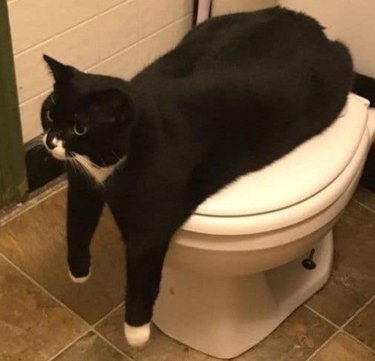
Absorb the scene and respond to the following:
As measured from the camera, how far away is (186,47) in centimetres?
123

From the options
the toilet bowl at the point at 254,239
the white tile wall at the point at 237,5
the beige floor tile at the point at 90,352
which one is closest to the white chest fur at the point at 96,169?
the toilet bowl at the point at 254,239

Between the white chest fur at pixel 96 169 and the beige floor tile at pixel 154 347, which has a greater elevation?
the white chest fur at pixel 96 169

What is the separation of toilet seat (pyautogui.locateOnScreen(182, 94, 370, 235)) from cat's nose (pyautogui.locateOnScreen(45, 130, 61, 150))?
0.73ft

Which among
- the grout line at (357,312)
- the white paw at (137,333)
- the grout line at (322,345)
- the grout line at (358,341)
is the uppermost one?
the white paw at (137,333)

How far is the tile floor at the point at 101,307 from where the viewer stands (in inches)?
53.6

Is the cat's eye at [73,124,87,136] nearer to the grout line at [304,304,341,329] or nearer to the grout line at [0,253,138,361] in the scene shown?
the grout line at [0,253,138,361]

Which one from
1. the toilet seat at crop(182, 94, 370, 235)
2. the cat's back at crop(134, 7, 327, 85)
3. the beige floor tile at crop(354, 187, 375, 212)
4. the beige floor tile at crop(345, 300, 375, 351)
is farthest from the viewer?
the beige floor tile at crop(354, 187, 375, 212)

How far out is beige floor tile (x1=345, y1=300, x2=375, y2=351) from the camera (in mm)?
1407

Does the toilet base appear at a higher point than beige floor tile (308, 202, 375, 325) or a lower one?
higher

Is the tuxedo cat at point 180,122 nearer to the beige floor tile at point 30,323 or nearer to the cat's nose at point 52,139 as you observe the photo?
the cat's nose at point 52,139

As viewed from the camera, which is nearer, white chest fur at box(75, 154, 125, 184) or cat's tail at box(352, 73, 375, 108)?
white chest fur at box(75, 154, 125, 184)

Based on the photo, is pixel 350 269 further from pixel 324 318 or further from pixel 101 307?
pixel 101 307

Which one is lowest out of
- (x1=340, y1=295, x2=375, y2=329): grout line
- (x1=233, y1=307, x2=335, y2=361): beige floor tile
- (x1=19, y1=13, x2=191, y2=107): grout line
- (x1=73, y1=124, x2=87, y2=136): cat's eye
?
(x1=233, y1=307, x2=335, y2=361): beige floor tile

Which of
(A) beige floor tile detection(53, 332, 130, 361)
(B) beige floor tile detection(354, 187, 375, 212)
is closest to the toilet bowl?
(A) beige floor tile detection(53, 332, 130, 361)
